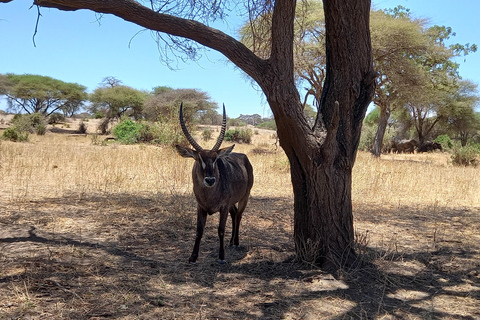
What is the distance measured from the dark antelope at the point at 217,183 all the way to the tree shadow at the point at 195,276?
45 cm

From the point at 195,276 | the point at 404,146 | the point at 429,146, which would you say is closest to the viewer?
the point at 195,276

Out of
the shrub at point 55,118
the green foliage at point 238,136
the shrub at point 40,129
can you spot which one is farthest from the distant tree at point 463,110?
the shrub at point 55,118

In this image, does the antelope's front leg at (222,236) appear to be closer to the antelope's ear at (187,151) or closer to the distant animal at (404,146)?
the antelope's ear at (187,151)

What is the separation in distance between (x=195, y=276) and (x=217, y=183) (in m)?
1.24

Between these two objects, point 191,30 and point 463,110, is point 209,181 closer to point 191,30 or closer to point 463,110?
point 191,30

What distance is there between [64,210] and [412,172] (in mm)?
10381

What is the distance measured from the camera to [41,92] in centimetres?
3475

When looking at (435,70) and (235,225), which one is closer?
(235,225)

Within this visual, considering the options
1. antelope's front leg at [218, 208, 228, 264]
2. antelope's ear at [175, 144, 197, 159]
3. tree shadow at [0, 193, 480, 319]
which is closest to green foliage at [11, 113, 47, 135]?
tree shadow at [0, 193, 480, 319]

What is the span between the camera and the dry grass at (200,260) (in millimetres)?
3543

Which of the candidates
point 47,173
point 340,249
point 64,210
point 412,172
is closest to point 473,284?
point 340,249

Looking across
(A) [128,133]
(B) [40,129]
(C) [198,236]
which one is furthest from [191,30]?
(B) [40,129]

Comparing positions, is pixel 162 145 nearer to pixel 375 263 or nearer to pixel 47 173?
pixel 47 173

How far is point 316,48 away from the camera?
18.0 meters
